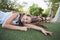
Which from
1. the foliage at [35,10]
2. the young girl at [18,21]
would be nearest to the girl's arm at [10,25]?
the young girl at [18,21]

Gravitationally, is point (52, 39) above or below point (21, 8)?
below

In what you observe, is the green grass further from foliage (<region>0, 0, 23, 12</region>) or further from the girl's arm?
foliage (<region>0, 0, 23, 12</region>)

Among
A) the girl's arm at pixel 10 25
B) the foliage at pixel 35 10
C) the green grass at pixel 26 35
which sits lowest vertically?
the green grass at pixel 26 35

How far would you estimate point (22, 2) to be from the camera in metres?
1.25

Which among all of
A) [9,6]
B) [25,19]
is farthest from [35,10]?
[9,6]

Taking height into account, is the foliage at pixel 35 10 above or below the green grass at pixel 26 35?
above

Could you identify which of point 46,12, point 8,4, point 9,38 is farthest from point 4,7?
point 46,12

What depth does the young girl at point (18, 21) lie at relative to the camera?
1197mm

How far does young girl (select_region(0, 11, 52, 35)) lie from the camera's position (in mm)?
1197

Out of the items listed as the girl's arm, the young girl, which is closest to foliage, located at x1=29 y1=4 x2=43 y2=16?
the young girl

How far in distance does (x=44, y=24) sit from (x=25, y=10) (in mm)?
211

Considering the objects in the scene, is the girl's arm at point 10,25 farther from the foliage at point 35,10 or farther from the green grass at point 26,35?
the foliage at point 35,10

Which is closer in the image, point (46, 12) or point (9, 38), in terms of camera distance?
point (9, 38)

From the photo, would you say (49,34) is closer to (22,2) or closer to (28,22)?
(28,22)
